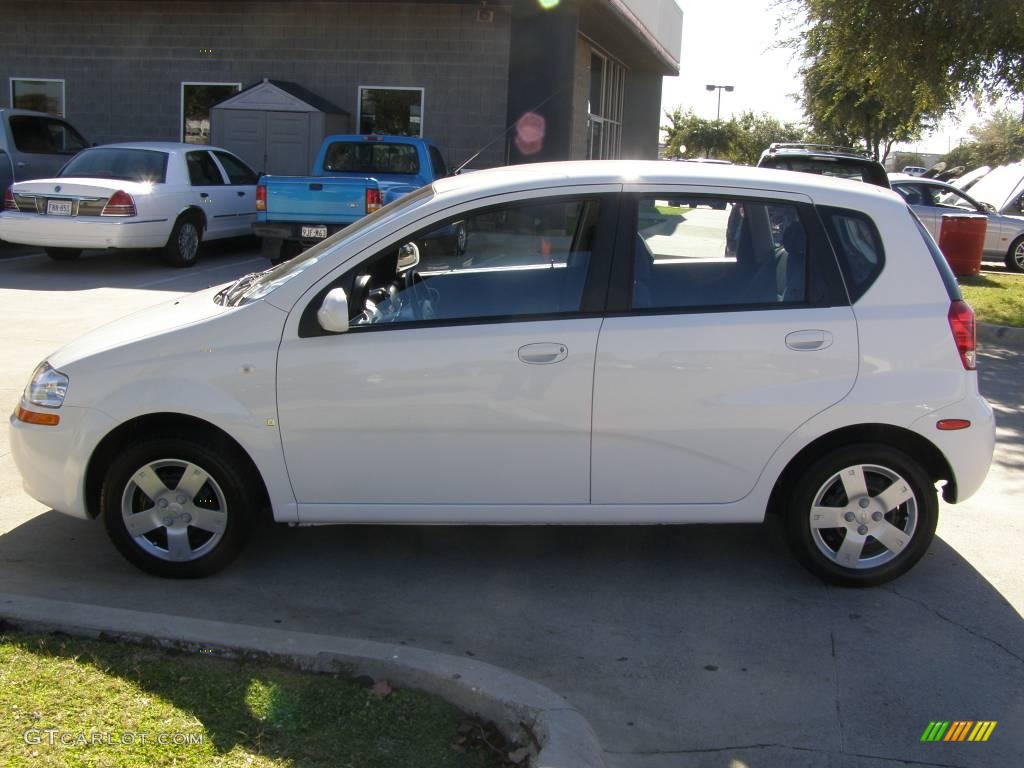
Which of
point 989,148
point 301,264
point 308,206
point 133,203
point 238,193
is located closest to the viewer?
point 301,264

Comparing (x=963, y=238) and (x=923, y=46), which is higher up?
(x=923, y=46)

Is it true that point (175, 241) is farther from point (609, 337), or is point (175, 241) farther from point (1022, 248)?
point (1022, 248)

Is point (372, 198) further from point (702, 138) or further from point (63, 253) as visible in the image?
point (702, 138)

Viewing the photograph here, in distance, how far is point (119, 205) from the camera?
13141 millimetres

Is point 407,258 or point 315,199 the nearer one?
point 407,258

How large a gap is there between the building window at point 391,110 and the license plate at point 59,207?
8.20 meters

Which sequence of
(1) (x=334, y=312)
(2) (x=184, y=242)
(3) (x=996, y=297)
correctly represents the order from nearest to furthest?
(1) (x=334, y=312) → (3) (x=996, y=297) → (2) (x=184, y=242)

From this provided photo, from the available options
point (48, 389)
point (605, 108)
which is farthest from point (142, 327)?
point (605, 108)

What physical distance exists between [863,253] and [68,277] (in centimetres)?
1123

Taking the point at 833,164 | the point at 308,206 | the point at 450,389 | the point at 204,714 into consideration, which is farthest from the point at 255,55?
the point at 204,714

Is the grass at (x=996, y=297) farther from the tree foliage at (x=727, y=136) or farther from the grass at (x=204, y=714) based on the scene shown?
the tree foliage at (x=727, y=136)

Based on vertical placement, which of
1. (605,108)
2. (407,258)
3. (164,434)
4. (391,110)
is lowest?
(164,434)

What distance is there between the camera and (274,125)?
19594 mm

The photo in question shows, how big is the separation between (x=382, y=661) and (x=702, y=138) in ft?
228
